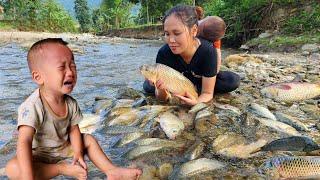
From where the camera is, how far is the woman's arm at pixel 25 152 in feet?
7.72

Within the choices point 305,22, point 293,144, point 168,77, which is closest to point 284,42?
point 305,22

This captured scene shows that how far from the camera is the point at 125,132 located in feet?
12.8

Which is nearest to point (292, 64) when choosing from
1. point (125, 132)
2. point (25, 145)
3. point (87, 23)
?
point (125, 132)

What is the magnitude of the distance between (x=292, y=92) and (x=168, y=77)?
164 centimetres

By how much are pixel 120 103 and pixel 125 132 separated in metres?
1.05

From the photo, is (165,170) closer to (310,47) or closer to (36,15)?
(310,47)

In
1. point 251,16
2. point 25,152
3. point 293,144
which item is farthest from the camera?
point 251,16

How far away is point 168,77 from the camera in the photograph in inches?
169

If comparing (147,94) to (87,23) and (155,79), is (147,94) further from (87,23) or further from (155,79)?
(87,23)

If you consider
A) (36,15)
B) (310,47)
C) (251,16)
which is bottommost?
(310,47)

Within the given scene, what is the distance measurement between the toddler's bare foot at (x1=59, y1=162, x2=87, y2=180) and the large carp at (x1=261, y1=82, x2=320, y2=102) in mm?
3113

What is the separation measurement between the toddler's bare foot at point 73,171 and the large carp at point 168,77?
1800mm

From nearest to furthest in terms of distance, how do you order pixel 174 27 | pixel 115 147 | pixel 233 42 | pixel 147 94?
1. pixel 115 147
2. pixel 174 27
3. pixel 147 94
4. pixel 233 42

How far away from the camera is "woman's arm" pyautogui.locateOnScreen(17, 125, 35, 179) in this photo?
2354mm
